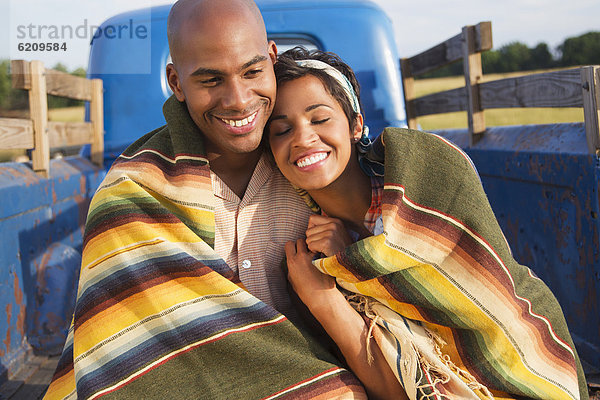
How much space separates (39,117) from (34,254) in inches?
27.6

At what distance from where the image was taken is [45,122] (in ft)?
8.53

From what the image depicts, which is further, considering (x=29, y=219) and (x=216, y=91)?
(x=29, y=219)

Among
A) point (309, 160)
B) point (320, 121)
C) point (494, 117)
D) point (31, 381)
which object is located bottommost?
point (31, 381)

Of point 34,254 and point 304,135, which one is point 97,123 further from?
point 304,135

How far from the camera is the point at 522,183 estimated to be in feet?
7.23

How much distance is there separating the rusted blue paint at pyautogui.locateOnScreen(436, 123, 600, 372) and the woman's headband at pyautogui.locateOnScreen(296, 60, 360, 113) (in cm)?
78

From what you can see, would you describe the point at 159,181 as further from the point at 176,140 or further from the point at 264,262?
the point at 264,262

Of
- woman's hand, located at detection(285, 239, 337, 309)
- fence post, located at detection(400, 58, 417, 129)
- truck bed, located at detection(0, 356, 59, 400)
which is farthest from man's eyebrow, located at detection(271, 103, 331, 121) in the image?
fence post, located at detection(400, 58, 417, 129)

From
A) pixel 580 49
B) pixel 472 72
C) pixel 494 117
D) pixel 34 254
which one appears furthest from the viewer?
pixel 580 49

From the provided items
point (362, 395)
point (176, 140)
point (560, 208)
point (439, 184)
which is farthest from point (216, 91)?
point (560, 208)

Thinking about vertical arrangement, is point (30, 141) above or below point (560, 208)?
above

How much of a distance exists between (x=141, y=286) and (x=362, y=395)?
684 mm

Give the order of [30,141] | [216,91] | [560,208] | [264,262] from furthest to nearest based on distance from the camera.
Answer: [30,141] < [560,208] < [264,262] < [216,91]

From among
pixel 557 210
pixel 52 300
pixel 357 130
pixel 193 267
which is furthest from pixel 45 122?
pixel 557 210
